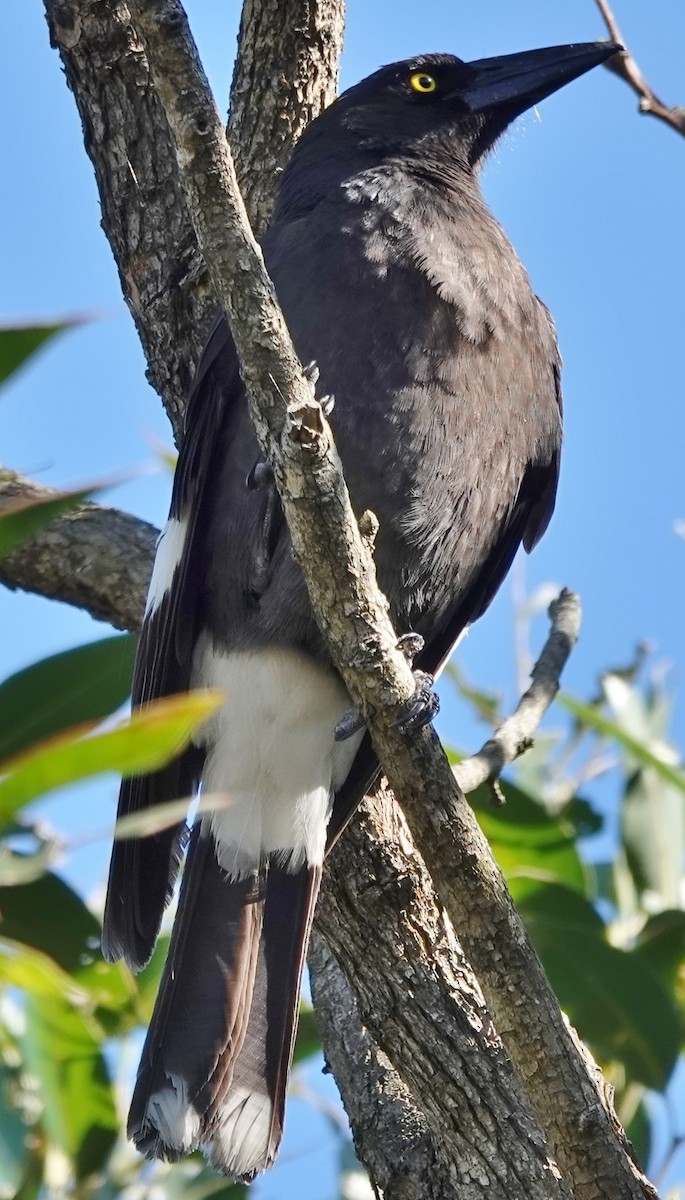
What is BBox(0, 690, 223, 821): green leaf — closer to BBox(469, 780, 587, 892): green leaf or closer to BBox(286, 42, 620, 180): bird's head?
BBox(469, 780, 587, 892): green leaf

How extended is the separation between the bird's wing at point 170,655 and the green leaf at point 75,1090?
0.17 metres

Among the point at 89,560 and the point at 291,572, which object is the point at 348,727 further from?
the point at 89,560

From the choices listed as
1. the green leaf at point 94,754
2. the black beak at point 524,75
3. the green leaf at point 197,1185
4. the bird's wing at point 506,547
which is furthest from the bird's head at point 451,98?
the green leaf at point 94,754

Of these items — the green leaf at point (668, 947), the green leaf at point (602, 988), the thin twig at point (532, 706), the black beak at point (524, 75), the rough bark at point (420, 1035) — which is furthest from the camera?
the black beak at point (524, 75)

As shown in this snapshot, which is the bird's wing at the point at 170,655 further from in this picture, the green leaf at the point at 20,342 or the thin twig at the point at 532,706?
the green leaf at the point at 20,342

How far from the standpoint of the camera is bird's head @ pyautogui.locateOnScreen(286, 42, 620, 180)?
2.71 metres

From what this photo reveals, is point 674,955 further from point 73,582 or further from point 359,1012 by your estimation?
point 73,582

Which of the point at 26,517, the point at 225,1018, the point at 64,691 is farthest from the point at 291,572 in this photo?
the point at 26,517

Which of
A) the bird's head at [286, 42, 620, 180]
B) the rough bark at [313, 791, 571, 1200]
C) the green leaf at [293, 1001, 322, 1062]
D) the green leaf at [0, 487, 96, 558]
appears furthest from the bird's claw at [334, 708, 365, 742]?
the bird's head at [286, 42, 620, 180]

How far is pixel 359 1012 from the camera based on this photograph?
2.17m

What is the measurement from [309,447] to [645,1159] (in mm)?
1510

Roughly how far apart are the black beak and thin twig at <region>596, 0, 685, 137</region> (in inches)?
29.2

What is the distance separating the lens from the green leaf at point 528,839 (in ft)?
8.96

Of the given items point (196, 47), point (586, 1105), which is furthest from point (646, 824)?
point (196, 47)
